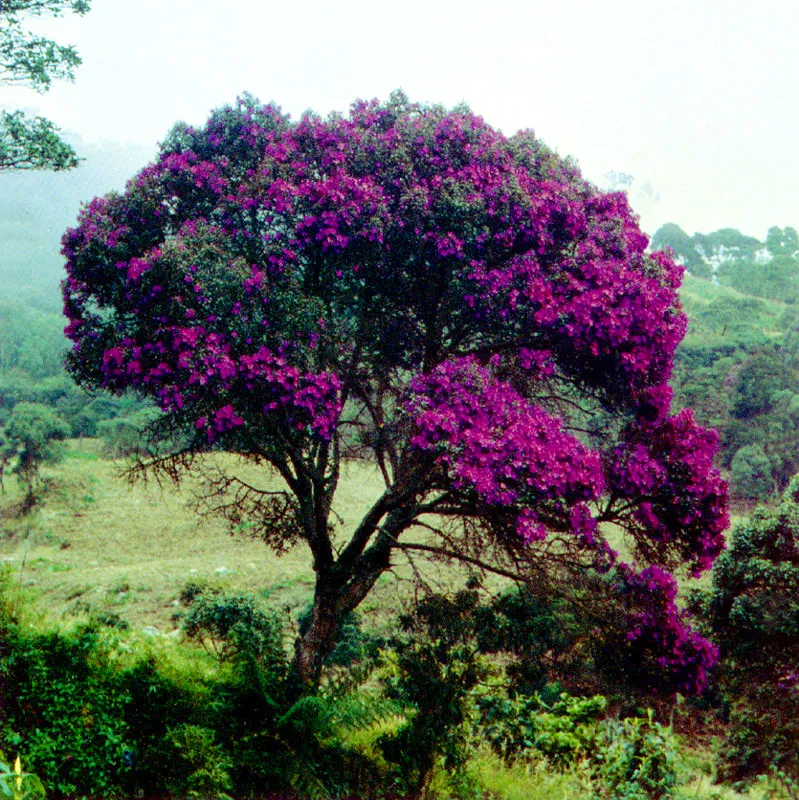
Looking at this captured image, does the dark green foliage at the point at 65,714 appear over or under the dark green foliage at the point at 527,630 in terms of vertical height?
under

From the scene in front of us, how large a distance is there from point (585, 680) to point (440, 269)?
220 inches

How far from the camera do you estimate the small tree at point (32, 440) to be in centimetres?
3331

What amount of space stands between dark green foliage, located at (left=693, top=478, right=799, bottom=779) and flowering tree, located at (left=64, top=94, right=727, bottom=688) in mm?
5675

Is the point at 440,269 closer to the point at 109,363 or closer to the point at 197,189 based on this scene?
the point at 197,189

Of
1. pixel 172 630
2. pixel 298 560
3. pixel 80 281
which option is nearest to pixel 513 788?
pixel 80 281

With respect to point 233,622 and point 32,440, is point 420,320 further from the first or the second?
point 32,440

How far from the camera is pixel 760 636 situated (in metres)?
12.6

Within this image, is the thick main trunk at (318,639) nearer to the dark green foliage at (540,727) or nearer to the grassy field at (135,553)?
the dark green foliage at (540,727)

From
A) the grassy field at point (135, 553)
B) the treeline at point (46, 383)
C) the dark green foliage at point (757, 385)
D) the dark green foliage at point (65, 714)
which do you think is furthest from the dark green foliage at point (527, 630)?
the dark green foliage at point (757, 385)

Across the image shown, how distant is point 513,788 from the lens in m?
7.27

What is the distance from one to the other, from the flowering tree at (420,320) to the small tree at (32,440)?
29.2 meters

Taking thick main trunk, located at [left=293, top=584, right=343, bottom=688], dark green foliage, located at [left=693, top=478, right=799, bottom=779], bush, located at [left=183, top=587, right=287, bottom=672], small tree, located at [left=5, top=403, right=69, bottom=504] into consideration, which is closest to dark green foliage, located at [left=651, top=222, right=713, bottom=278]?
small tree, located at [left=5, top=403, right=69, bottom=504]

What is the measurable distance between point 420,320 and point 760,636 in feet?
31.3

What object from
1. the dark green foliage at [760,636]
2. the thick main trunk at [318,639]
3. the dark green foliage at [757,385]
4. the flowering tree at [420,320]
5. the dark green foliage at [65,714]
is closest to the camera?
the dark green foliage at [65,714]
